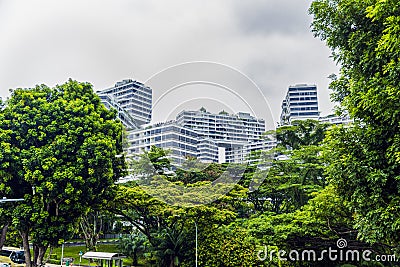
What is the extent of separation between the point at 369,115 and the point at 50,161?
938cm

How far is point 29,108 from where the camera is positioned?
41.6 ft

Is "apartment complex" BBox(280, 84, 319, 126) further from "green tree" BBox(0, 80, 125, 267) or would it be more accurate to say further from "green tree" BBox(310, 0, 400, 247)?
"green tree" BBox(310, 0, 400, 247)

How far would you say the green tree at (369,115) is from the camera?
5.62 metres

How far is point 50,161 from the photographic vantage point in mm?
11930

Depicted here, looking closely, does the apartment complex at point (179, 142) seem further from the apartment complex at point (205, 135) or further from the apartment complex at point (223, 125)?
the apartment complex at point (223, 125)

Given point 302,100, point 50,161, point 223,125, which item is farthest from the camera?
point 302,100

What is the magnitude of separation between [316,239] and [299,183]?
416 centimetres

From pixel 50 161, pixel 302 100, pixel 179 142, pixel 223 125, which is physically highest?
pixel 302 100

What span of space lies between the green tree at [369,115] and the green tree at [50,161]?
8.20 metres

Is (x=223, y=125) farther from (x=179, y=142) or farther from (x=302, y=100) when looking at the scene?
(x=302, y=100)

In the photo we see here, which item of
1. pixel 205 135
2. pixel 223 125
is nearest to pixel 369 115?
pixel 223 125

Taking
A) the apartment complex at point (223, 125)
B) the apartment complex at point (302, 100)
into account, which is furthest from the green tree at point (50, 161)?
the apartment complex at point (302, 100)

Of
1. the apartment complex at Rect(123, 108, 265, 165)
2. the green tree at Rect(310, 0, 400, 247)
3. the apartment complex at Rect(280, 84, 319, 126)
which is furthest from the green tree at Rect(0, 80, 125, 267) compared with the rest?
the apartment complex at Rect(280, 84, 319, 126)

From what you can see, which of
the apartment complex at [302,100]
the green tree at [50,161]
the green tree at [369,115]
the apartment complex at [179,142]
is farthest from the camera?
the apartment complex at [302,100]
